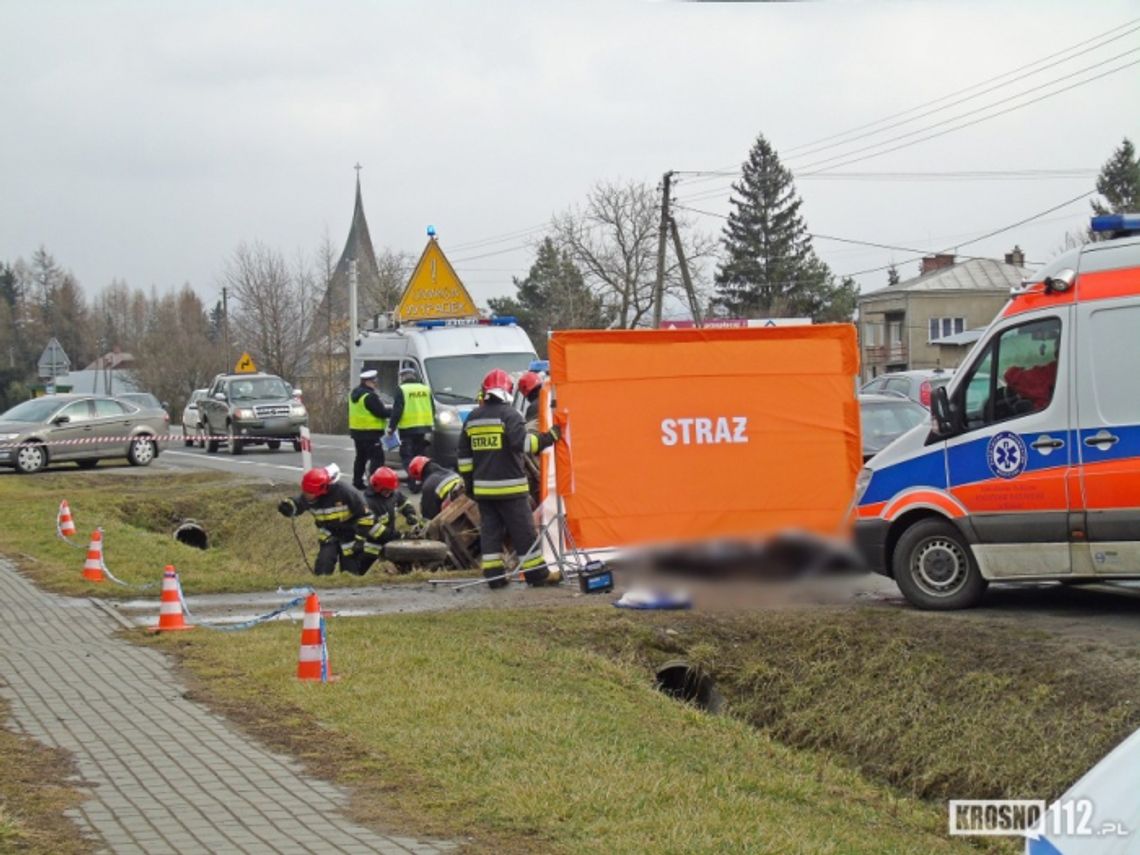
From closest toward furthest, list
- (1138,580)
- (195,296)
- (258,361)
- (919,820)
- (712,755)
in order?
(919,820), (712,755), (1138,580), (258,361), (195,296)

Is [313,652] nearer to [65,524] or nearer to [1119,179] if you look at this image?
[65,524]

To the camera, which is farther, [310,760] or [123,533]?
[123,533]

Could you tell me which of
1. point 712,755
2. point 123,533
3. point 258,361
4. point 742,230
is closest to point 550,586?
point 712,755

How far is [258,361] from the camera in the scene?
77.8 meters

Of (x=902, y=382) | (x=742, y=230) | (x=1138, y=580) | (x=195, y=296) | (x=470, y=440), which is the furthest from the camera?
(x=195, y=296)

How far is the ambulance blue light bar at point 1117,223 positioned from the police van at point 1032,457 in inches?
0.5

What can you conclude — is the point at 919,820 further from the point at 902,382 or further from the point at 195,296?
the point at 195,296

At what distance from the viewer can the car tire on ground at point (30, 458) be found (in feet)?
103

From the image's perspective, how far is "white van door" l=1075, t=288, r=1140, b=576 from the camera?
10367 millimetres

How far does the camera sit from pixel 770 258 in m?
49.2

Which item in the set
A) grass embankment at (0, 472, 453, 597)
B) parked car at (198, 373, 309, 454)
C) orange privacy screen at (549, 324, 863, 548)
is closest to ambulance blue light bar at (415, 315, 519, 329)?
grass embankment at (0, 472, 453, 597)

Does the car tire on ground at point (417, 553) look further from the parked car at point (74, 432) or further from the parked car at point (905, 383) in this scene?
the parked car at point (74, 432)

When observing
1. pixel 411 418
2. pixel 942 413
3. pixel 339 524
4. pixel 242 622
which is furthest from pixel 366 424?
pixel 942 413

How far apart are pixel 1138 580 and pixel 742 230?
3942 centimetres
